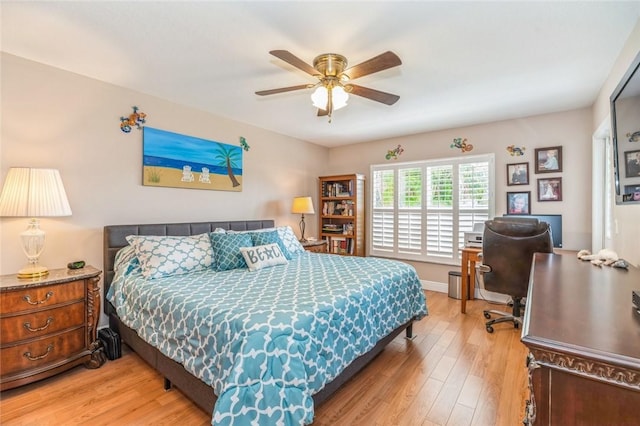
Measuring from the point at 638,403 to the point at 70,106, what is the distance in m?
3.63

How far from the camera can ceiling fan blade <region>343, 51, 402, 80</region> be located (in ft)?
5.74

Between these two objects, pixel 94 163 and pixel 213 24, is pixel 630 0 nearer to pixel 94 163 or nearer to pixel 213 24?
pixel 213 24

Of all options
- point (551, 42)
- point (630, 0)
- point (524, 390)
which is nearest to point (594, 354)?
point (524, 390)

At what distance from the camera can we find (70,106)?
2.53 metres

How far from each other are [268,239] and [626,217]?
2826 mm

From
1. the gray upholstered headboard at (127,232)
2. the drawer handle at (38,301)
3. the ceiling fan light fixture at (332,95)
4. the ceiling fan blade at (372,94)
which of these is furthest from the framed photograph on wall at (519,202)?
the drawer handle at (38,301)

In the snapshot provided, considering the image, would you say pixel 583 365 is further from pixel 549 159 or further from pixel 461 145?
pixel 461 145

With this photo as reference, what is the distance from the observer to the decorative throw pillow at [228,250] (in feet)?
8.82

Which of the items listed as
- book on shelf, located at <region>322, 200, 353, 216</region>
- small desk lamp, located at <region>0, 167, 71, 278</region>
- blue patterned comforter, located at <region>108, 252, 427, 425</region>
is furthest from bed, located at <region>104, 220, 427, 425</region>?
book on shelf, located at <region>322, 200, 353, 216</region>

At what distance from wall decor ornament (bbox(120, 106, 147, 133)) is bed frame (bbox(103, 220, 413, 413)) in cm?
96

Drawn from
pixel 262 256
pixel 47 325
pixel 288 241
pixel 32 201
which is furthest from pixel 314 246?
pixel 32 201

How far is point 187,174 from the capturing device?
10.9ft

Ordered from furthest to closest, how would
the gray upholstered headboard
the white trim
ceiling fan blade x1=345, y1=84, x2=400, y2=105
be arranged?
1. the white trim
2. the gray upholstered headboard
3. ceiling fan blade x1=345, y1=84, x2=400, y2=105

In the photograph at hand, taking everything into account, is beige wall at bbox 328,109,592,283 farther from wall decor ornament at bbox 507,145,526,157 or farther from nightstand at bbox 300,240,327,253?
nightstand at bbox 300,240,327,253
